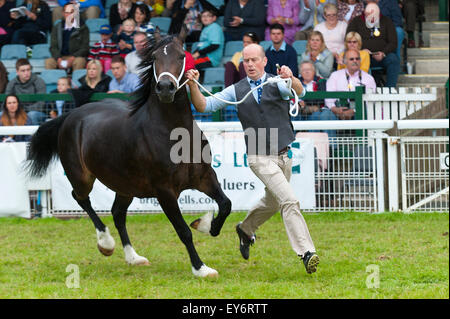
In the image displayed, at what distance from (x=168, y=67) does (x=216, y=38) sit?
20.8 ft

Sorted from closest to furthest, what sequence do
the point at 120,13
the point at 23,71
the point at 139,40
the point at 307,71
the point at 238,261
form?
the point at 238,261
the point at 307,71
the point at 23,71
the point at 139,40
the point at 120,13

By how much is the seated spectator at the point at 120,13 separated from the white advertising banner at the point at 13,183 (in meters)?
4.21

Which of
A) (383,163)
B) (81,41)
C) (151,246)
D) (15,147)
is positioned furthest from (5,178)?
(383,163)

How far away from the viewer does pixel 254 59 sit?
6199 millimetres

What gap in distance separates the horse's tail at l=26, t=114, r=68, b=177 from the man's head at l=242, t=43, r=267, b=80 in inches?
105

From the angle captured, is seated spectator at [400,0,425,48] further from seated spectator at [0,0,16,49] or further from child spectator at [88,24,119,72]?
seated spectator at [0,0,16,49]

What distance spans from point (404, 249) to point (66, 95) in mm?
5392

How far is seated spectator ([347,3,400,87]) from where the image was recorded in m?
11.5

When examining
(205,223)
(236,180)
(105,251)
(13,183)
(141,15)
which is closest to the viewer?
(205,223)

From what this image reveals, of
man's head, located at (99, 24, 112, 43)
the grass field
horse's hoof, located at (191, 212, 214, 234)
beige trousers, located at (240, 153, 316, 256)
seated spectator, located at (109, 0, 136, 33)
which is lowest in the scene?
the grass field

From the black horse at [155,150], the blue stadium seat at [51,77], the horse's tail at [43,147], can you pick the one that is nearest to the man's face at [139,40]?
the blue stadium seat at [51,77]

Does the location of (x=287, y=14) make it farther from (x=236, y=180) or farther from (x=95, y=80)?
(x=236, y=180)

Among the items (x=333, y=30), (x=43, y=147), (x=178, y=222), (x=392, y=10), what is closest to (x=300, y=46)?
(x=333, y=30)

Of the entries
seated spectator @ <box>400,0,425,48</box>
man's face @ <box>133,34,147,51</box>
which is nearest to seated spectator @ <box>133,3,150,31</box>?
man's face @ <box>133,34,147,51</box>
